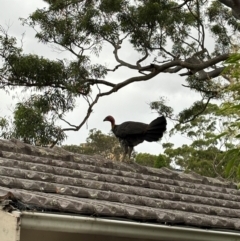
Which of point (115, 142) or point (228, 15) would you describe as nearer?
point (228, 15)

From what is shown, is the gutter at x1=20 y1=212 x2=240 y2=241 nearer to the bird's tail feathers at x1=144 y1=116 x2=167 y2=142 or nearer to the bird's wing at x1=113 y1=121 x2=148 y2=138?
the bird's tail feathers at x1=144 y1=116 x2=167 y2=142

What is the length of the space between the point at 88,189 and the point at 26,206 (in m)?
1.70

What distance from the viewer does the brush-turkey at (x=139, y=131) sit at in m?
10.5

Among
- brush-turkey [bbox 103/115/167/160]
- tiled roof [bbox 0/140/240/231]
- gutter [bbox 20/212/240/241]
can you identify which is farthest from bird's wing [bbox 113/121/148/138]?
gutter [bbox 20/212/240/241]

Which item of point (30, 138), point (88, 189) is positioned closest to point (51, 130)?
point (30, 138)

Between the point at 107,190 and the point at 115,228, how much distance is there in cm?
138

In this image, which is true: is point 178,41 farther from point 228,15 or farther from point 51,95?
point 51,95

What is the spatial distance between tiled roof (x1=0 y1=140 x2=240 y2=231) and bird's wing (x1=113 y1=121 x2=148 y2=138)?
1.32m

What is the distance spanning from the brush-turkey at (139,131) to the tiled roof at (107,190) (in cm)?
113

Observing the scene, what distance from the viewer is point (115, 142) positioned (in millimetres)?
33500

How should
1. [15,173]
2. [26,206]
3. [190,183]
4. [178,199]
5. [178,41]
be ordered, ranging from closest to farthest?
[26,206]
[15,173]
[178,199]
[190,183]
[178,41]

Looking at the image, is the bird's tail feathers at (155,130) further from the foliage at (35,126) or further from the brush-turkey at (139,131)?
the foliage at (35,126)

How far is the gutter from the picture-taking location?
4.34 metres

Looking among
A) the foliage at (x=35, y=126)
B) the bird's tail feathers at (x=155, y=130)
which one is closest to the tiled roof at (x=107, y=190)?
the bird's tail feathers at (x=155, y=130)
